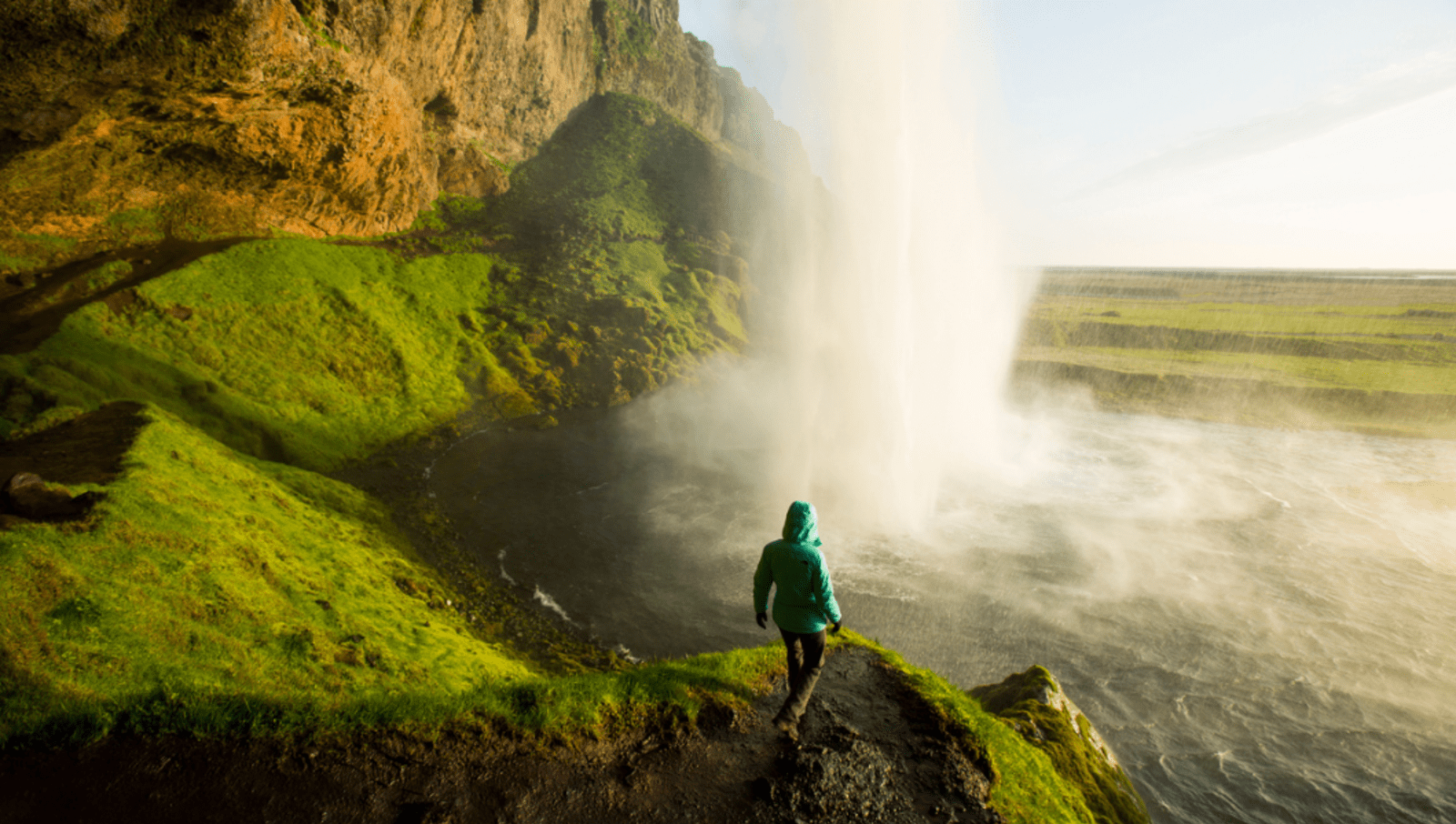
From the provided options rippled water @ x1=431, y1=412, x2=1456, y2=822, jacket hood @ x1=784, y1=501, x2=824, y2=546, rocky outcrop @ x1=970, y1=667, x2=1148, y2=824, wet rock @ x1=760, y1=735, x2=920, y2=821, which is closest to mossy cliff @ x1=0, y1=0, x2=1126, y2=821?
rocky outcrop @ x1=970, y1=667, x2=1148, y2=824

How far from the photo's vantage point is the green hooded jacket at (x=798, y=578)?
7.24 m

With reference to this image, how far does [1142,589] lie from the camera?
20859mm

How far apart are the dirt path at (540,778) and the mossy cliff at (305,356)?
0.84ft

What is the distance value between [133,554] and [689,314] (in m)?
56.6

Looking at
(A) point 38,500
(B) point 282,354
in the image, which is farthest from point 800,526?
(B) point 282,354

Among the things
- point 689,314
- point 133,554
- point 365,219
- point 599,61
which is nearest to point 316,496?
point 133,554

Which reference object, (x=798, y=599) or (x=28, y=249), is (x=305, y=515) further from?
(x=28, y=249)

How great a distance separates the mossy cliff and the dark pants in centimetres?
80

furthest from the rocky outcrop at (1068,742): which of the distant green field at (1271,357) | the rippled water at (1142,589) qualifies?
the distant green field at (1271,357)

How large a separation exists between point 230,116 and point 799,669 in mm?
43078

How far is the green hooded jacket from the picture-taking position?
23.8ft

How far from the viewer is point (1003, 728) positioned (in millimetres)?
8656

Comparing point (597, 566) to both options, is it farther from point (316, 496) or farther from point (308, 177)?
point (308, 177)

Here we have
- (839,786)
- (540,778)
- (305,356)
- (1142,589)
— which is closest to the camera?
(540,778)
